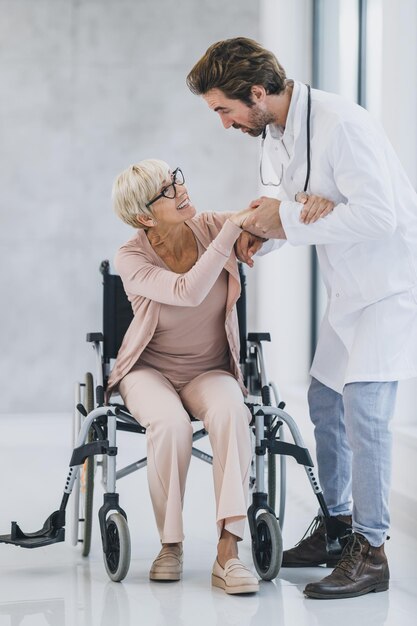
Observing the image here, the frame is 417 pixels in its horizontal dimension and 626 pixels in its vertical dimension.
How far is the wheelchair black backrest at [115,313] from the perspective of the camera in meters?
2.85

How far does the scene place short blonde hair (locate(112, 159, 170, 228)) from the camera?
260cm

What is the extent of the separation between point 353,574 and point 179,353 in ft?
2.46

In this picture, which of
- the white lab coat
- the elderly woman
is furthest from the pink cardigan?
the white lab coat

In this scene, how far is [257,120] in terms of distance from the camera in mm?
2426

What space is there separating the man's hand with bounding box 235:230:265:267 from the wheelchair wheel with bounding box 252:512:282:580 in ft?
2.15

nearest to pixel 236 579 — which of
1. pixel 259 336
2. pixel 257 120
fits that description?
pixel 259 336

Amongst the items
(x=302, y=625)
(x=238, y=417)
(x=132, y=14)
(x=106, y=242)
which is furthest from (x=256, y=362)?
(x=132, y=14)

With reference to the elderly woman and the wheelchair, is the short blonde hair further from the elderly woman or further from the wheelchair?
the wheelchair

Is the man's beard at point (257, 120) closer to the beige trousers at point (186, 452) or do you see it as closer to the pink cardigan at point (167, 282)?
the pink cardigan at point (167, 282)

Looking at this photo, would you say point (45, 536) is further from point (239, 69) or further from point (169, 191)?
point (239, 69)

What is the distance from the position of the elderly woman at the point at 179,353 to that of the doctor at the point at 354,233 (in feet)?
0.68

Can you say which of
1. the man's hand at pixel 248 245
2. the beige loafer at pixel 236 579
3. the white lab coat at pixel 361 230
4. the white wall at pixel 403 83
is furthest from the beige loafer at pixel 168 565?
the white wall at pixel 403 83

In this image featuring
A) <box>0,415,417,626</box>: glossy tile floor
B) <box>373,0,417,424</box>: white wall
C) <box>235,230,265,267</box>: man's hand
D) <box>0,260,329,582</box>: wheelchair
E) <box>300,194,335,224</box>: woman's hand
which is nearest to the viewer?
<box>0,415,417,626</box>: glossy tile floor

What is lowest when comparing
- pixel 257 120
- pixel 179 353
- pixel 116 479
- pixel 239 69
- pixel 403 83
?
pixel 116 479
